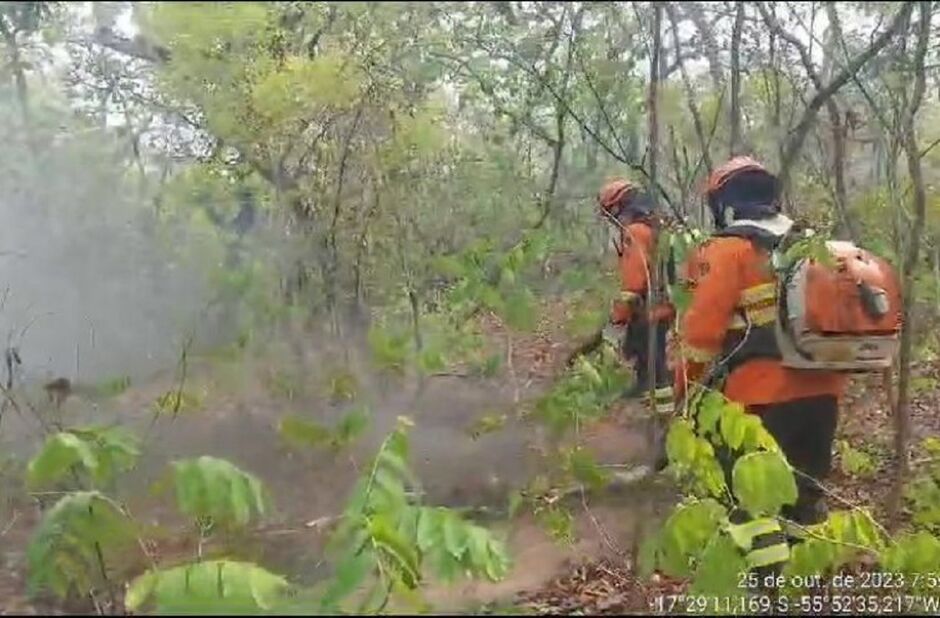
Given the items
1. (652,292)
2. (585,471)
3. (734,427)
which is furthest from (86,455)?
(652,292)

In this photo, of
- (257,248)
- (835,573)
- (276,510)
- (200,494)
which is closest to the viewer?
(200,494)

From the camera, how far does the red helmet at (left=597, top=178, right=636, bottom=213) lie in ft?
12.3

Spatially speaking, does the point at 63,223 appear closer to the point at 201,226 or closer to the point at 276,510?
the point at 201,226

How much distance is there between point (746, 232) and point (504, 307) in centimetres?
111

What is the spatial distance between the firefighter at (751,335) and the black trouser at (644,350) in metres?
0.23

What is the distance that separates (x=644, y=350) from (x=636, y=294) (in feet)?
0.99

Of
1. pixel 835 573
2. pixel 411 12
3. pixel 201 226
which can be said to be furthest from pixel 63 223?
pixel 835 573

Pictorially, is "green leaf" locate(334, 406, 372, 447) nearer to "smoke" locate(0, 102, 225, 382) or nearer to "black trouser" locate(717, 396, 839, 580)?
"smoke" locate(0, 102, 225, 382)

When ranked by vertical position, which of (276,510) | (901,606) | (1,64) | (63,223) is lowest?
(901,606)

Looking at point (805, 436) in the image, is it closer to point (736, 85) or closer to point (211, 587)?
point (736, 85)

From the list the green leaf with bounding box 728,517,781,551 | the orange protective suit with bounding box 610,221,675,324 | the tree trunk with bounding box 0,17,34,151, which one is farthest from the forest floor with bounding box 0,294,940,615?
the tree trunk with bounding box 0,17,34,151

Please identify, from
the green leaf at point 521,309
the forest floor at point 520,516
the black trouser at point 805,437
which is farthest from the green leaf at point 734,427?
the green leaf at point 521,309

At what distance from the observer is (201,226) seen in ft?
10.5

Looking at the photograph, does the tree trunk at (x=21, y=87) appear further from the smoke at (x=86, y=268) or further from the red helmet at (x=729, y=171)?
the red helmet at (x=729, y=171)
